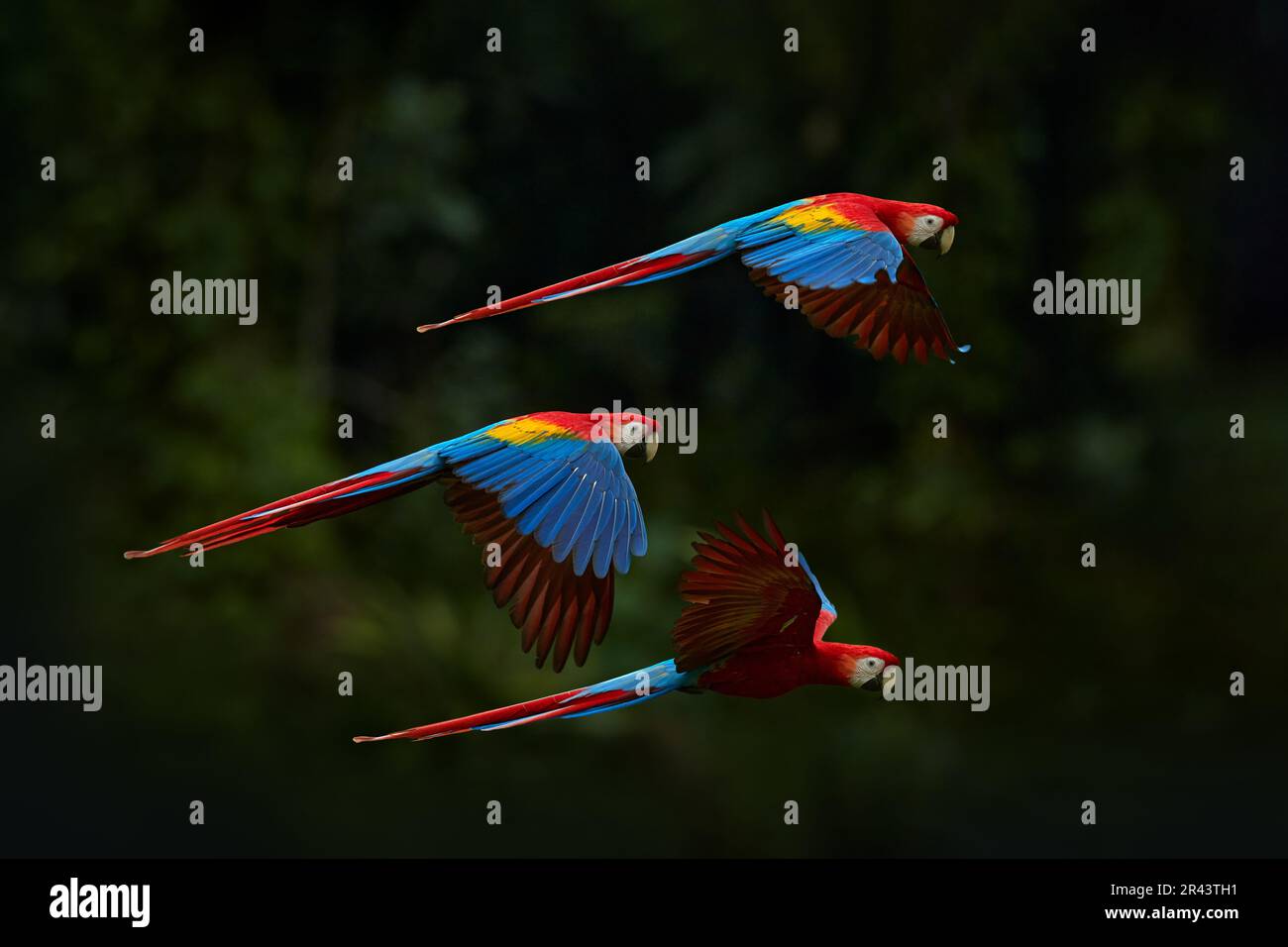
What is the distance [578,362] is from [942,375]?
3.53ft

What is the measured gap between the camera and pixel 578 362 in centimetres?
458

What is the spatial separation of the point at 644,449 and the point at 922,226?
0.56 m

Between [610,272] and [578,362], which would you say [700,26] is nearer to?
[578,362]

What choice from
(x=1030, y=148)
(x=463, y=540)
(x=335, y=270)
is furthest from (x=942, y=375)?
(x=335, y=270)

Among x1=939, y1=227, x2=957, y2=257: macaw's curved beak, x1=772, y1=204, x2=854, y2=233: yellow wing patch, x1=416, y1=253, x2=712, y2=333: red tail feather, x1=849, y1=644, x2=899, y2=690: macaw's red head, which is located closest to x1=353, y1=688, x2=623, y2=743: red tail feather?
Result: x1=849, y1=644, x2=899, y2=690: macaw's red head

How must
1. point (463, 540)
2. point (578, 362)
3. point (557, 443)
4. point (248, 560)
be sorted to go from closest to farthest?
1. point (557, 443)
2. point (248, 560)
3. point (463, 540)
4. point (578, 362)

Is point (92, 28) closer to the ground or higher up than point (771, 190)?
higher up

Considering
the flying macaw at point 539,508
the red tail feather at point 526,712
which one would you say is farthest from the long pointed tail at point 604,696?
the flying macaw at point 539,508

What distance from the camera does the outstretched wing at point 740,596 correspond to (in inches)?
69.5

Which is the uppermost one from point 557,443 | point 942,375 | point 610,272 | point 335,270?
point 335,270

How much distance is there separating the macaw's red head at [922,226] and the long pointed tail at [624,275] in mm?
264

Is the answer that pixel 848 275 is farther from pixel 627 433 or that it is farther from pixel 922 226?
pixel 627 433

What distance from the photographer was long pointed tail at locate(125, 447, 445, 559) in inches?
73.4

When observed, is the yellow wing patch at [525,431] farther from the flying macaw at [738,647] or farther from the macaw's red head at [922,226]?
the macaw's red head at [922,226]
